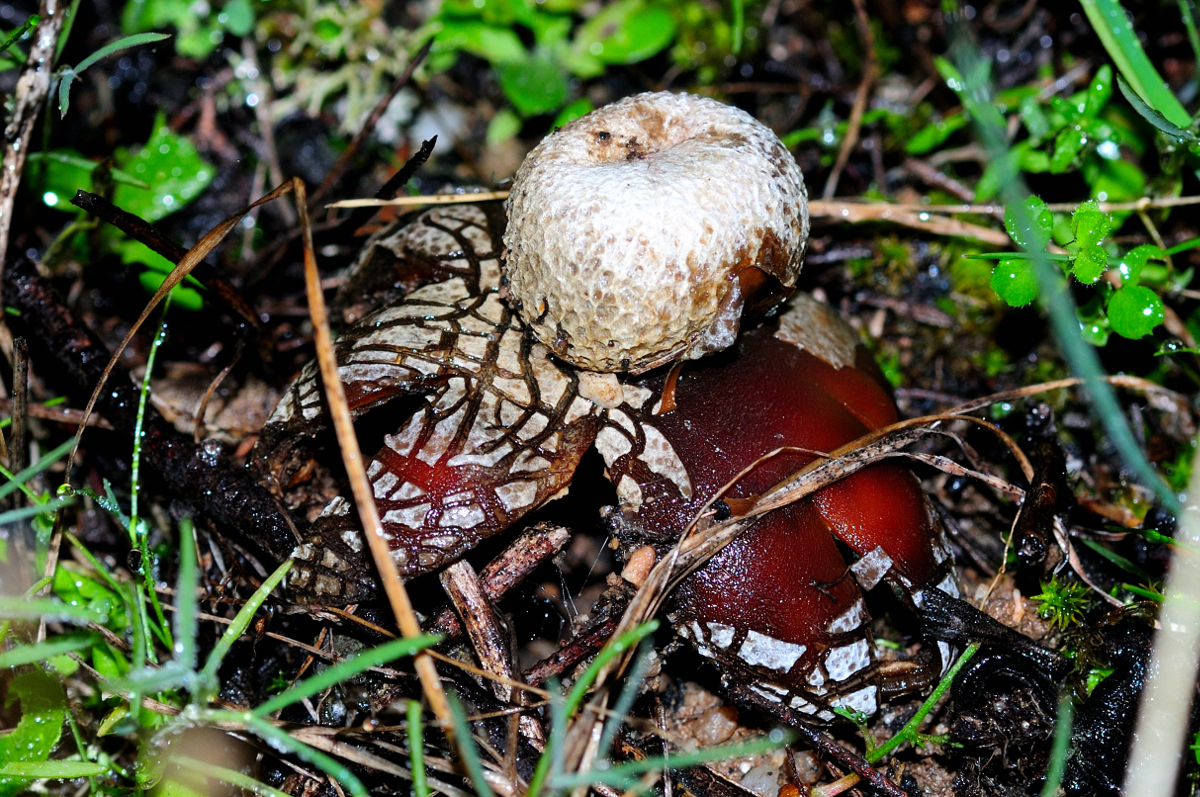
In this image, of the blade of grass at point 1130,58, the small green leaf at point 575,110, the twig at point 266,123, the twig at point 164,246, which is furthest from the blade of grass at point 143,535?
the blade of grass at point 1130,58

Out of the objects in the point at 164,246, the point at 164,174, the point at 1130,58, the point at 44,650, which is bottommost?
the point at 44,650

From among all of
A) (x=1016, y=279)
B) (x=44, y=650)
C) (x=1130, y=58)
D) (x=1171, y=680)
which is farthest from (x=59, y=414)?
(x=1130, y=58)

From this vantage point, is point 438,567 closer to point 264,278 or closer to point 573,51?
point 264,278

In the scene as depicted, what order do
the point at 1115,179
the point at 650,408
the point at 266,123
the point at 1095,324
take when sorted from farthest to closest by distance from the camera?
1. the point at 266,123
2. the point at 1115,179
3. the point at 1095,324
4. the point at 650,408

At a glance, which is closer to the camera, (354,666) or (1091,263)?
(354,666)

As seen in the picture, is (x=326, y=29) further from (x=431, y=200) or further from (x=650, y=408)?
(x=650, y=408)

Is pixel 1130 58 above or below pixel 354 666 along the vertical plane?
above

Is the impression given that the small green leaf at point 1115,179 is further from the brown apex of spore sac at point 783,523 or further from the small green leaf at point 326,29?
the small green leaf at point 326,29
